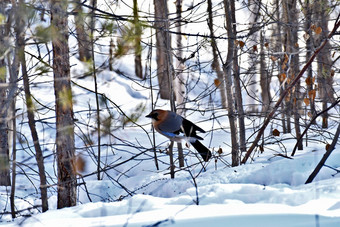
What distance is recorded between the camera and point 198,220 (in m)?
2.58

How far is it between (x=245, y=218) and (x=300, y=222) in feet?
0.96

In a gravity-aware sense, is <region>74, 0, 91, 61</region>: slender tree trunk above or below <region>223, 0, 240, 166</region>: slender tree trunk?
above

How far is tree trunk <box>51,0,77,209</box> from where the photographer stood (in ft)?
13.2

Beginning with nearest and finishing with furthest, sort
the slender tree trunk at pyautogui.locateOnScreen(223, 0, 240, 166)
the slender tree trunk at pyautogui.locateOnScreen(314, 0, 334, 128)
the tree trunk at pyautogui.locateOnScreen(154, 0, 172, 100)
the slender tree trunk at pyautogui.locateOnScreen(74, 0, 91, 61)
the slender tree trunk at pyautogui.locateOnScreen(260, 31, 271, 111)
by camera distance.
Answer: the slender tree trunk at pyautogui.locateOnScreen(74, 0, 91, 61) → the tree trunk at pyautogui.locateOnScreen(154, 0, 172, 100) → the slender tree trunk at pyautogui.locateOnScreen(223, 0, 240, 166) → the slender tree trunk at pyautogui.locateOnScreen(260, 31, 271, 111) → the slender tree trunk at pyautogui.locateOnScreen(314, 0, 334, 128)

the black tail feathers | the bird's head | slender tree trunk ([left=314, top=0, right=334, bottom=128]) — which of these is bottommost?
the black tail feathers

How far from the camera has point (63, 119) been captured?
415 centimetres

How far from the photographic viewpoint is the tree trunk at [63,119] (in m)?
4.01

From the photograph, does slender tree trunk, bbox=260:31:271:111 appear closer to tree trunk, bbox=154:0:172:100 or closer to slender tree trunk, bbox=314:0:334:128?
slender tree trunk, bbox=314:0:334:128

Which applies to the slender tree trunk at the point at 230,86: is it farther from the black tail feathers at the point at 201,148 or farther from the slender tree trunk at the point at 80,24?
the slender tree trunk at the point at 80,24

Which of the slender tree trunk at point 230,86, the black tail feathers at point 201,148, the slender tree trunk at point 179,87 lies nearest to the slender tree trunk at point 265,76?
the slender tree trunk at point 230,86

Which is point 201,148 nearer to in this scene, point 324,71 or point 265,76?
point 324,71

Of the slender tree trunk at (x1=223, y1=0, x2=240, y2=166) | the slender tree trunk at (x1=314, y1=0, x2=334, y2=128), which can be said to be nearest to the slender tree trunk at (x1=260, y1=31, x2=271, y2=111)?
the slender tree trunk at (x1=223, y1=0, x2=240, y2=166)

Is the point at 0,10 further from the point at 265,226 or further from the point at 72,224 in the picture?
the point at 265,226

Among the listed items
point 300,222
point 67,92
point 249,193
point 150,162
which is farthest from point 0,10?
point 150,162
